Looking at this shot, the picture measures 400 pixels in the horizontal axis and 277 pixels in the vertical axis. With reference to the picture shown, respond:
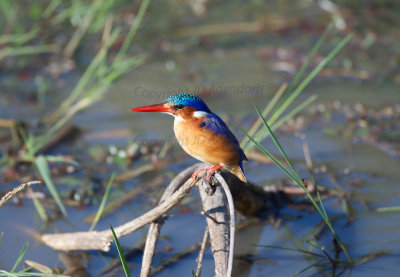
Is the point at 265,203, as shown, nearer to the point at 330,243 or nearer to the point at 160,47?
the point at 330,243

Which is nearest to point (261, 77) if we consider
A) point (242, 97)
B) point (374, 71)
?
point (242, 97)

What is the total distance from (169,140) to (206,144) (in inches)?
79.0

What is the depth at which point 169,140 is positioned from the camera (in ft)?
15.3

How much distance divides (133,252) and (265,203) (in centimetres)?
98

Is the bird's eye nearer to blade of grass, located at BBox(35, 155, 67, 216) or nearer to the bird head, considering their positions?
the bird head

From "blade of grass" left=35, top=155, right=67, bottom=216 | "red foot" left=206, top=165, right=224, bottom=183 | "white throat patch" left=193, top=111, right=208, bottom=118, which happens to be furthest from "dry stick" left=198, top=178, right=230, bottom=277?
"blade of grass" left=35, top=155, right=67, bottom=216

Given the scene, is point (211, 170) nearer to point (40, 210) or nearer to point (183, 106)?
point (183, 106)

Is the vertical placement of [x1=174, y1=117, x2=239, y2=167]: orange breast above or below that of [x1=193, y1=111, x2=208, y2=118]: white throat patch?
below

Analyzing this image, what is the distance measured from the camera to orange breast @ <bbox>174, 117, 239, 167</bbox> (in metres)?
2.68

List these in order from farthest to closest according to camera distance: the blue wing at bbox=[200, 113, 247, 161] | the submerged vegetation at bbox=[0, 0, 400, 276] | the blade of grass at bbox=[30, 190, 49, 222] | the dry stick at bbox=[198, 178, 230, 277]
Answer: the blade of grass at bbox=[30, 190, 49, 222]
the submerged vegetation at bbox=[0, 0, 400, 276]
the blue wing at bbox=[200, 113, 247, 161]
the dry stick at bbox=[198, 178, 230, 277]

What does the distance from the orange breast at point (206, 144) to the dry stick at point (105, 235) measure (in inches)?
8.1

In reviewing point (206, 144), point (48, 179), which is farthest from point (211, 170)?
point (48, 179)

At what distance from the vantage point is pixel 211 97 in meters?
5.45

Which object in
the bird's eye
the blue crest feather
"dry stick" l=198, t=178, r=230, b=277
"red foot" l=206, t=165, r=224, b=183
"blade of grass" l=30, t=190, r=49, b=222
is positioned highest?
the blue crest feather
